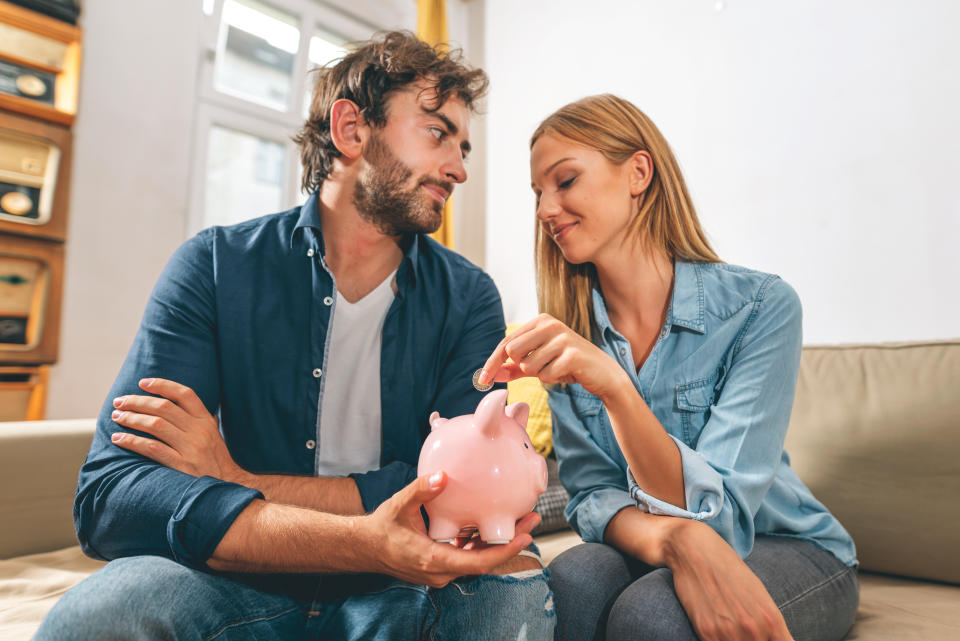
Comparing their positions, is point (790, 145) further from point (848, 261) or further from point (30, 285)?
point (30, 285)

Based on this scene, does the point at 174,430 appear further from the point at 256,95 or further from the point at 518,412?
the point at 256,95

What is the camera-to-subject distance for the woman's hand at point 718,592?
0.78 metres

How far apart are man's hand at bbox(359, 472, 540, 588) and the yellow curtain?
254cm

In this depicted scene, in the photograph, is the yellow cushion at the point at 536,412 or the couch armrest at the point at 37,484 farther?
the yellow cushion at the point at 536,412

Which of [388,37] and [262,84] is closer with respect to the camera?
[388,37]

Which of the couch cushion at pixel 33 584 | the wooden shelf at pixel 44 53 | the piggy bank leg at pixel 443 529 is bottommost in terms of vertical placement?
the couch cushion at pixel 33 584

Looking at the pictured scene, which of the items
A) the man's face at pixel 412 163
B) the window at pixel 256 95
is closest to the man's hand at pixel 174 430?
the man's face at pixel 412 163

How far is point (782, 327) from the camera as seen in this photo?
1.04 metres

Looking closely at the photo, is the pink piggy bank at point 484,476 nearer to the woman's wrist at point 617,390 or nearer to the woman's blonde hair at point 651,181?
the woman's wrist at point 617,390

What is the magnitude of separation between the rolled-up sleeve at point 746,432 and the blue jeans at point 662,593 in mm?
85

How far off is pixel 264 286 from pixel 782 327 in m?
0.99

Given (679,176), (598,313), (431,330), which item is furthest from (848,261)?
(431,330)

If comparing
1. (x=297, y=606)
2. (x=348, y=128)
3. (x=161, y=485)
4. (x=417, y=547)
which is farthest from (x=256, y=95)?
(x=417, y=547)

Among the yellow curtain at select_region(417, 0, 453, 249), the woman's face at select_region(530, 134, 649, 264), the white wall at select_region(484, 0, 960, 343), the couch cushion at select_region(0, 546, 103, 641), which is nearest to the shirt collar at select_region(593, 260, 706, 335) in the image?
the woman's face at select_region(530, 134, 649, 264)
